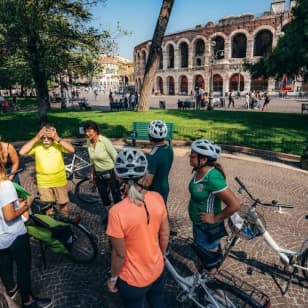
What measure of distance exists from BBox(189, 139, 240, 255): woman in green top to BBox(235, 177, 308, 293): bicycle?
0.58m

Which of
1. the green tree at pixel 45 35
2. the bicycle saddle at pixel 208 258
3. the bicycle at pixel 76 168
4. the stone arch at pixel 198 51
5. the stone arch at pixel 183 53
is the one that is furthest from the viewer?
the stone arch at pixel 183 53

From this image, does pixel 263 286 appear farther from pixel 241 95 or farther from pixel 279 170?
pixel 241 95

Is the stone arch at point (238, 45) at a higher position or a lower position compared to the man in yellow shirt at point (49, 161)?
higher

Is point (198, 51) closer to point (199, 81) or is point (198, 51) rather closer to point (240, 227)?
point (199, 81)

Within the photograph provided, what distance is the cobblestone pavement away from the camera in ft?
12.7

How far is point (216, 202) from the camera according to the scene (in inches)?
125

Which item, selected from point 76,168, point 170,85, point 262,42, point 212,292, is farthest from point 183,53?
point 212,292

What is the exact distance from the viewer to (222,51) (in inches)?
1822

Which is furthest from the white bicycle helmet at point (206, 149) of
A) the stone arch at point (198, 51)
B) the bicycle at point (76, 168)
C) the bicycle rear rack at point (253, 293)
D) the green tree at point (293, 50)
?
the stone arch at point (198, 51)

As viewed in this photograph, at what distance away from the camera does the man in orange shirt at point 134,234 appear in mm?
2176

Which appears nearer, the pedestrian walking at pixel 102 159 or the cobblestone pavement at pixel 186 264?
the cobblestone pavement at pixel 186 264

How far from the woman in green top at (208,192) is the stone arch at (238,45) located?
188ft

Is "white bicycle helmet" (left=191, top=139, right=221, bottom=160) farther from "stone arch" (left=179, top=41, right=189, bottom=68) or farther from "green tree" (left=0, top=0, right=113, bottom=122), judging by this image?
"stone arch" (left=179, top=41, right=189, bottom=68)

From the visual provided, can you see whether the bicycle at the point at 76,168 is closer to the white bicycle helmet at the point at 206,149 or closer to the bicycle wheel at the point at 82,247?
the bicycle wheel at the point at 82,247
